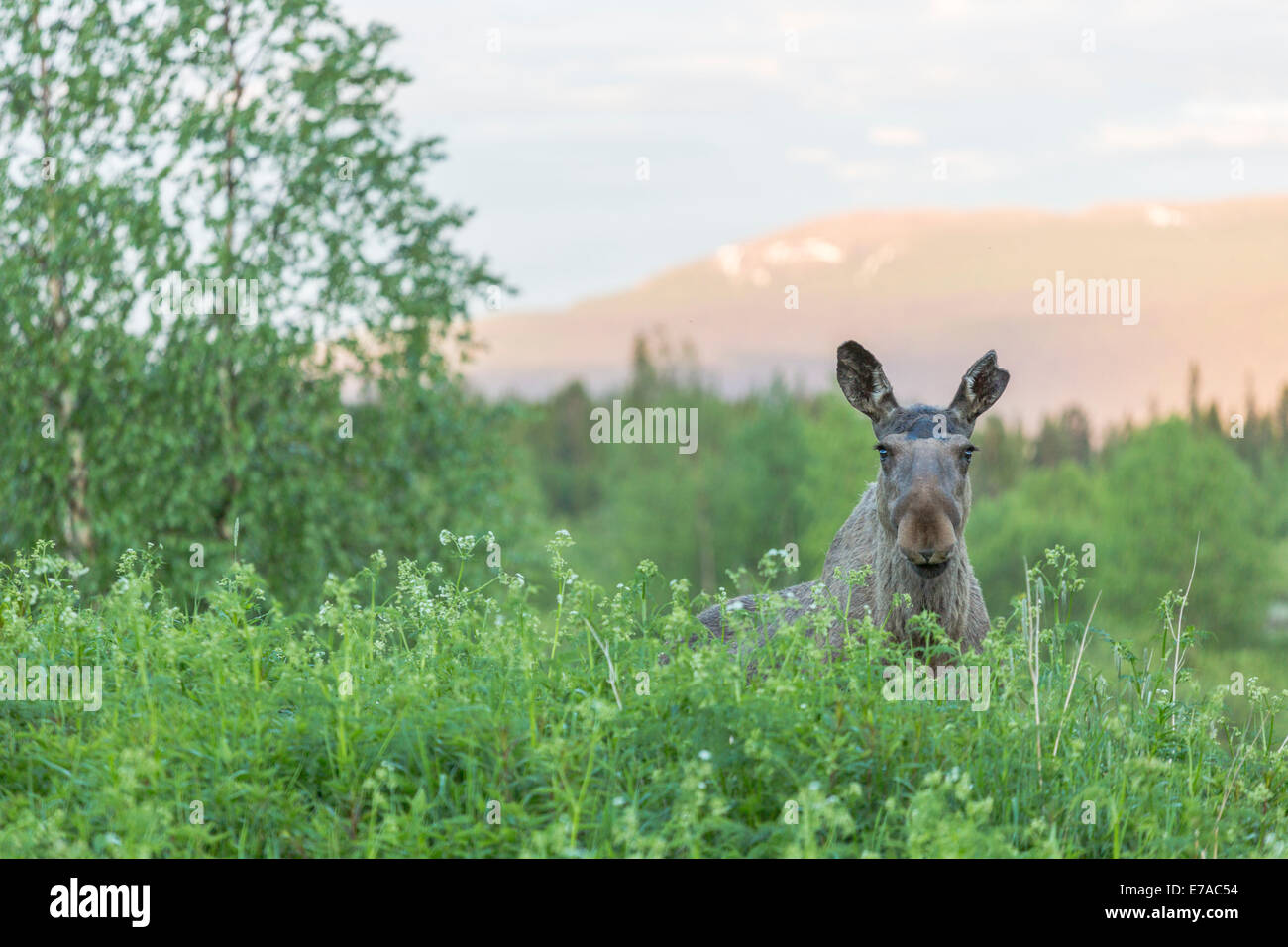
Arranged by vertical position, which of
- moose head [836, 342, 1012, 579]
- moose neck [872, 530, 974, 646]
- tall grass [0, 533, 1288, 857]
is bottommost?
tall grass [0, 533, 1288, 857]

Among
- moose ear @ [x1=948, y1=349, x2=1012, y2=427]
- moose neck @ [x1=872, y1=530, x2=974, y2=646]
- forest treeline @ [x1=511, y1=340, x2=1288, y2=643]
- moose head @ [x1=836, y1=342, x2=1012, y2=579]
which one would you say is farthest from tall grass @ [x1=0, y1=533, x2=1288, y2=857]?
forest treeline @ [x1=511, y1=340, x2=1288, y2=643]

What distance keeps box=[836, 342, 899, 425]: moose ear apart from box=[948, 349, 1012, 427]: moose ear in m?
0.47

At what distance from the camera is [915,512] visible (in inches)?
320

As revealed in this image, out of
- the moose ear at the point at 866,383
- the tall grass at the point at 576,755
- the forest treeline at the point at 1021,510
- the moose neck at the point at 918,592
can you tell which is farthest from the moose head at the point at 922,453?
the forest treeline at the point at 1021,510

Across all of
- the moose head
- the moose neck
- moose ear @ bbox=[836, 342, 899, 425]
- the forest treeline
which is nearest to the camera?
the moose head

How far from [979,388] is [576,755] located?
4597 millimetres

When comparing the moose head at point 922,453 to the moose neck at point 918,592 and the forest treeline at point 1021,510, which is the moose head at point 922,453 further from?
the forest treeline at point 1021,510

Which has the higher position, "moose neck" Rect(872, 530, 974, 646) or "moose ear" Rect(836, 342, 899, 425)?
"moose ear" Rect(836, 342, 899, 425)

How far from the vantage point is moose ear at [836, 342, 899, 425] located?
9297 mm

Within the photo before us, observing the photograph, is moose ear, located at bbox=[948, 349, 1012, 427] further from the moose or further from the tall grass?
the tall grass

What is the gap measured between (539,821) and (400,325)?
20.2m

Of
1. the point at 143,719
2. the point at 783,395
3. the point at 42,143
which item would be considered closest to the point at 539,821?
the point at 143,719

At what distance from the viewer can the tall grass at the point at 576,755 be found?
5.66 metres
